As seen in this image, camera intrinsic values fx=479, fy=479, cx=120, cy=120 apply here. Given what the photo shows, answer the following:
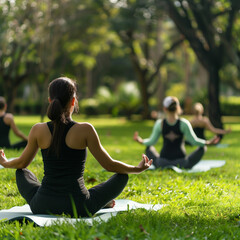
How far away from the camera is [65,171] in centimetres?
459

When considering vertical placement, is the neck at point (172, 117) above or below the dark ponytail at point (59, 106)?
below

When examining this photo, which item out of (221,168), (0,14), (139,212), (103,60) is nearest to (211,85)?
(221,168)

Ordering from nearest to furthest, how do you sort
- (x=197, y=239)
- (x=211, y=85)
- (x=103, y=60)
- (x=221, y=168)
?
(x=197, y=239) < (x=221, y=168) < (x=211, y=85) < (x=103, y=60)

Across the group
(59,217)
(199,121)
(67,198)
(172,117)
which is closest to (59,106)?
(67,198)

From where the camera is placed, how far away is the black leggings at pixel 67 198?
15.1 feet

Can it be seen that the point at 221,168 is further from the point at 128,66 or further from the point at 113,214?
the point at 128,66

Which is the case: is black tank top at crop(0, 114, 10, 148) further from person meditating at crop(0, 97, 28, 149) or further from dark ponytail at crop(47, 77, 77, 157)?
dark ponytail at crop(47, 77, 77, 157)

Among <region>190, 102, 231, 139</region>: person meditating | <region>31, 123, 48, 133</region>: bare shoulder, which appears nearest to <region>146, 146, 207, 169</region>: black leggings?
<region>190, 102, 231, 139</region>: person meditating

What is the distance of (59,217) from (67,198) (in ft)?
0.67

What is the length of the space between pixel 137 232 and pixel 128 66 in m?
47.7

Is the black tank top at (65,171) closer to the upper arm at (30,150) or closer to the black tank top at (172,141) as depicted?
the upper arm at (30,150)

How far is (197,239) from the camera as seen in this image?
388 cm

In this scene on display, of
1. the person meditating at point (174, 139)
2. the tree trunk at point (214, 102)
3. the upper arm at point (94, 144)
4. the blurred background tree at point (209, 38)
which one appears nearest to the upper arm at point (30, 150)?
the upper arm at point (94, 144)

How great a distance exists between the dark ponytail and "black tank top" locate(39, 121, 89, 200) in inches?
2.9
